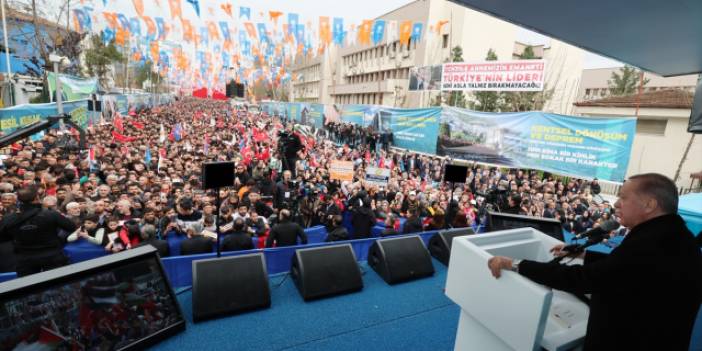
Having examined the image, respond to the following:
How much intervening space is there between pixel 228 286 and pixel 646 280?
143 inches

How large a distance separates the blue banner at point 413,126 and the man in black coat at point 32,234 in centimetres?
1200

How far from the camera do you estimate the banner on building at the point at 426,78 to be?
16530 mm

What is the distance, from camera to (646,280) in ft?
4.53

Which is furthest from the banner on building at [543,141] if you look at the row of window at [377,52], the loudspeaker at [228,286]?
the row of window at [377,52]

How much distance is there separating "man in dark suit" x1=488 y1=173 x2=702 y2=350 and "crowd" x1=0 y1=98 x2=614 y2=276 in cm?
397

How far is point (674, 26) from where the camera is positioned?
9.28 feet

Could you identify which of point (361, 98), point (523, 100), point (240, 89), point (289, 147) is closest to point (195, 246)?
point (289, 147)

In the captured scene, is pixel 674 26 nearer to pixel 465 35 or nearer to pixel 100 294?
pixel 100 294

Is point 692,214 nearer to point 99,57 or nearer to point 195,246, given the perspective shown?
point 195,246

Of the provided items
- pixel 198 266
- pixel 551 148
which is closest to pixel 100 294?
pixel 198 266

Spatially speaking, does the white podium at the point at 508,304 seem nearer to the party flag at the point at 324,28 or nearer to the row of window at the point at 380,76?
the party flag at the point at 324,28

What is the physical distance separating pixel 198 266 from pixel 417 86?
1642 centimetres

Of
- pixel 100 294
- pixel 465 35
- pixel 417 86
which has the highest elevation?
pixel 465 35

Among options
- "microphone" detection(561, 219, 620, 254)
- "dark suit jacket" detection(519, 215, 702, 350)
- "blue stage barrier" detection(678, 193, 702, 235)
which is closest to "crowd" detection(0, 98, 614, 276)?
"blue stage barrier" detection(678, 193, 702, 235)
